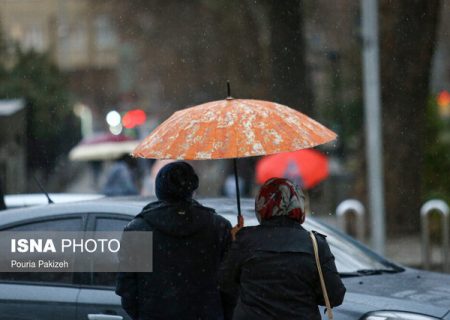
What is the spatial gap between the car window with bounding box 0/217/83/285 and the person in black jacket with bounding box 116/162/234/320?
133 cm

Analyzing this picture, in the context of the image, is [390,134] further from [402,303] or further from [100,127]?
[100,127]

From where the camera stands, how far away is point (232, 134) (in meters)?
5.29

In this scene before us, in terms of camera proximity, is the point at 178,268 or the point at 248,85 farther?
the point at 248,85

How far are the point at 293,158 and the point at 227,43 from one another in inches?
577

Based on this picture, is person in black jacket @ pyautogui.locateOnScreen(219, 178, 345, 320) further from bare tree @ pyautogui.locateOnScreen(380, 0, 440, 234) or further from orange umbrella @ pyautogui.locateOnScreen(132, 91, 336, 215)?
bare tree @ pyautogui.locateOnScreen(380, 0, 440, 234)

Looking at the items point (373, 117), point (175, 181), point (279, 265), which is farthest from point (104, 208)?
point (373, 117)

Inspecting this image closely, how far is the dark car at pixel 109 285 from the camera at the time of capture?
20.0 ft

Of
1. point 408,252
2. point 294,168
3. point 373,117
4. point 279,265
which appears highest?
point 279,265

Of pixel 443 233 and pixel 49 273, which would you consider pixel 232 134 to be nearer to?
pixel 49 273

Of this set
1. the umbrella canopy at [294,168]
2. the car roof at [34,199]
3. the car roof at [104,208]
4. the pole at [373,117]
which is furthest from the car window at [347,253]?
the pole at [373,117]

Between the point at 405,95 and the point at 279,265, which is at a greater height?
the point at 279,265

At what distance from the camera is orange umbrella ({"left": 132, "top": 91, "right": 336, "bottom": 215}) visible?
5227 mm

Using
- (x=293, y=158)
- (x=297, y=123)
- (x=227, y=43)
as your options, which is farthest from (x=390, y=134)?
(x=297, y=123)

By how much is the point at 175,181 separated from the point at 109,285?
1322mm
